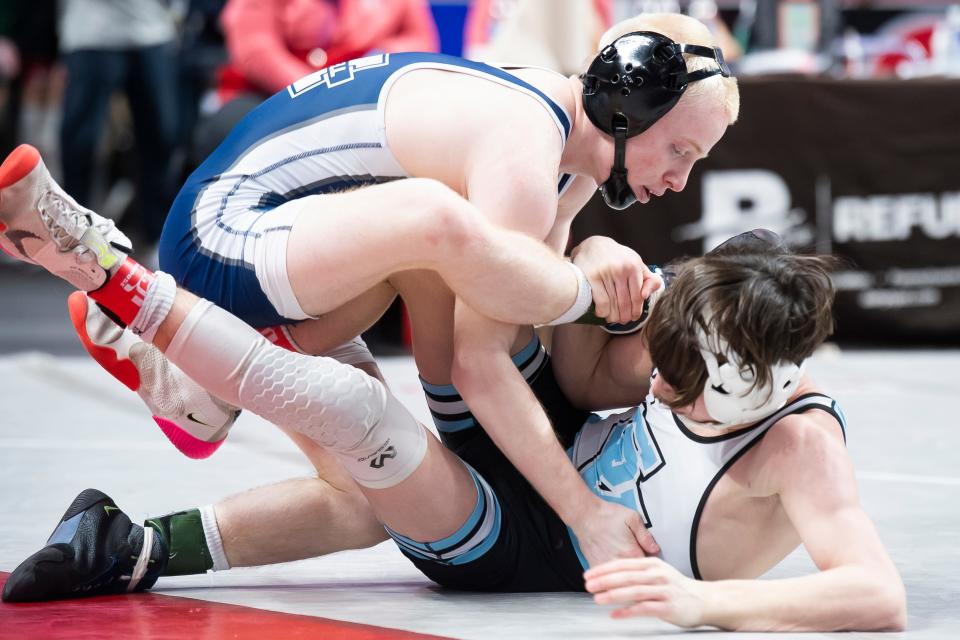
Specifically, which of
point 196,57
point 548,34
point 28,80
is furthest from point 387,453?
point 28,80

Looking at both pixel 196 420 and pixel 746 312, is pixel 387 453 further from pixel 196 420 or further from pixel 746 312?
pixel 746 312

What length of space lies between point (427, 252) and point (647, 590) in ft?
2.00

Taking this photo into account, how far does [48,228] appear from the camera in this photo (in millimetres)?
2148

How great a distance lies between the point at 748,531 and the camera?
211 centimetres

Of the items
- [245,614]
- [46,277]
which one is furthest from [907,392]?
[46,277]

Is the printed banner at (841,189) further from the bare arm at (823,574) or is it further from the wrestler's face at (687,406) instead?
the bare arm at (823,574)

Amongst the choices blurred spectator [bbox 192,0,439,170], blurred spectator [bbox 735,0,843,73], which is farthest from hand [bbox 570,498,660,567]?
blurred spectator [bbox 735,0,843,73]

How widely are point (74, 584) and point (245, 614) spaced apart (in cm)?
29

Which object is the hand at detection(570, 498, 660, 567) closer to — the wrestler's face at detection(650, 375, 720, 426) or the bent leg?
the wrestler's face at detection(650, 375, 720, 426)

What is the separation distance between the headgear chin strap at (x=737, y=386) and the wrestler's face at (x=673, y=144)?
24.8 inches

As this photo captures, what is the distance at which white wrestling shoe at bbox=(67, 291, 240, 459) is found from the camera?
8.00ft

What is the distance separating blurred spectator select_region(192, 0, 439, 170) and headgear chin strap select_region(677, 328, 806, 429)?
3.68 m

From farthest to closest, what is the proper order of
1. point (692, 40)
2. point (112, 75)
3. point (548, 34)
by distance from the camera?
point (112, 75), point (548, 34), point (692, 40)

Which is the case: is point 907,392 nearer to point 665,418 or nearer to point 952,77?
point 952,77
